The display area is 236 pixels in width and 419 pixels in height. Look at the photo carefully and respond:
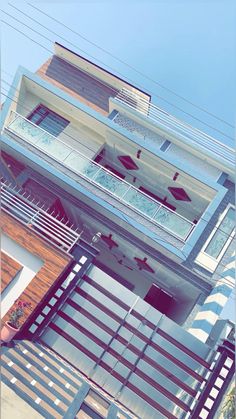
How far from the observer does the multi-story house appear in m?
9.15

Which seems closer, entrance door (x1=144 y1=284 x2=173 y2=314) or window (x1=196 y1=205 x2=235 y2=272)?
window (x1=196 y1=205 x2=235 y2=272)

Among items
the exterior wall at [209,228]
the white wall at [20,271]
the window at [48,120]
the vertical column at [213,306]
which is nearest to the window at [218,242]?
the exterior wall at [209,228]

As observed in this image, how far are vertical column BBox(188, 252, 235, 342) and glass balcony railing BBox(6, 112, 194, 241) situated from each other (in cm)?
211

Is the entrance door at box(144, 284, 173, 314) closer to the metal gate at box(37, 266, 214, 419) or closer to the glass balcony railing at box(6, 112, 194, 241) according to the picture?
the glass balcony railing at box(6, 112, 194, 241)

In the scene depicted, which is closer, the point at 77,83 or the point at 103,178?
the point at 103,178

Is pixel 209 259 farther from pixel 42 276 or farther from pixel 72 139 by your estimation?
pixel 72 139

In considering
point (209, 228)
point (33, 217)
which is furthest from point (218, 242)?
point (33, 217)

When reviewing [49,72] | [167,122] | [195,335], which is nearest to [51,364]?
[195,335]

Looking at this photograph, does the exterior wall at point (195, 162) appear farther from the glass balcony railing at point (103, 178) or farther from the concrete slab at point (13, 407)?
the concrete slab at point (13, 407)

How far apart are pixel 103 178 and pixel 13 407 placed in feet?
29.2

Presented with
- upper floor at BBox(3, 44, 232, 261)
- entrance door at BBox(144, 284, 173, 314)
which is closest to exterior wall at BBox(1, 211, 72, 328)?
upper floor at BBox(3, 44, 232, 261)

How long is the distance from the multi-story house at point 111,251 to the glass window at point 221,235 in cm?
4

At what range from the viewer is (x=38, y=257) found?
31.2 feet

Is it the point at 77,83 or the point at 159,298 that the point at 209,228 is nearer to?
the point at 159,298
